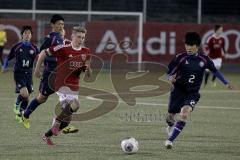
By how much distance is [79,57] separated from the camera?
39.7ft

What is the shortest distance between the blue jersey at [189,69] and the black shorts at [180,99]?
102 mm

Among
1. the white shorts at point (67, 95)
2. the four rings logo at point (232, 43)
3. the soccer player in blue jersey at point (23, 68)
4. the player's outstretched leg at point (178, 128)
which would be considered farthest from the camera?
the four rings logo at point (232, 43)

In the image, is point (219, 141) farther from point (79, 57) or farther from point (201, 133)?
point (79, 57)

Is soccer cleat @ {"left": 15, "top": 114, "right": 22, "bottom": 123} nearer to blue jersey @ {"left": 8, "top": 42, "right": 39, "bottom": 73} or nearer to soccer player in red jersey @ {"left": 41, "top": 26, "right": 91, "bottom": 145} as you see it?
blue jersey @ {"left": 8, "top": 42, "right": 39, "bottom": 73}

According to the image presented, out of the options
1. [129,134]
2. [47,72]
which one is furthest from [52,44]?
[129,134]

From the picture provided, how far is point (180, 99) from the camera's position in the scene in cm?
1234

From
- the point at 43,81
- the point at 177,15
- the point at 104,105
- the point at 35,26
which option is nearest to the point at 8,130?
the point at 43,81

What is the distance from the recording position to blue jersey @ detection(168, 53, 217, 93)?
12.0 meters

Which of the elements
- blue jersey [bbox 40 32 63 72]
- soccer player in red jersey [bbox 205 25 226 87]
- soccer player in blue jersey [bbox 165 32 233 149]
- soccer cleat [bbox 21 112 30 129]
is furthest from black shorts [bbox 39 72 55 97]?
soccer player in red jersey [bbox 205 25 226 87]

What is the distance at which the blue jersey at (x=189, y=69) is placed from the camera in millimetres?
12039

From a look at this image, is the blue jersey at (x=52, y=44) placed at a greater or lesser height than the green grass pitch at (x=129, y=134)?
greater

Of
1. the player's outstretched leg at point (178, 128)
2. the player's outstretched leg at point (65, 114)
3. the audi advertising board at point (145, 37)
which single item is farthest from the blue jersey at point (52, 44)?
the audi advertising board at point (145, 37)

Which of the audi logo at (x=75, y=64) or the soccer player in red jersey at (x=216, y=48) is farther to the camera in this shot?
the soccer player in red jersey at (x=216, y=48)

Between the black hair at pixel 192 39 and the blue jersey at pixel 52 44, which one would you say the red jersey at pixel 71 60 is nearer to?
the black hair at pixel 192 39
